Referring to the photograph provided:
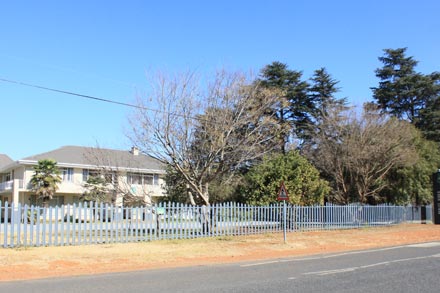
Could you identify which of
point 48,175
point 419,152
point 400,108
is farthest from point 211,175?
point 400,108

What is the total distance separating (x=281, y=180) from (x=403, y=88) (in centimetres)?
2963

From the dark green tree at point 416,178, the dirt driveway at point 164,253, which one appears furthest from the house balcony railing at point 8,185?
the dark green tree at point 416,178

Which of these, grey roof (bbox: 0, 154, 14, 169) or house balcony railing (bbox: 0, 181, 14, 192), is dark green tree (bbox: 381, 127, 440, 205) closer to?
house balcony railing (bbox: 0, 181, 14, 192)

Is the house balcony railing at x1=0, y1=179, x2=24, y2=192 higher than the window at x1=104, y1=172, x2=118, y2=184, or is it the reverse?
the window at x1=104, y1=172, x2=118, y2=184

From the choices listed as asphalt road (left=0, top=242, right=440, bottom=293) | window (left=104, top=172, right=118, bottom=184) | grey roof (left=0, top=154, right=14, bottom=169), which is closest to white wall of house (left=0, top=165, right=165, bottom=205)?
grey roof (left=0, top=154, right=14, bottom=169)

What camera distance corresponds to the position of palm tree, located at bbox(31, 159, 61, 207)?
39625 mm

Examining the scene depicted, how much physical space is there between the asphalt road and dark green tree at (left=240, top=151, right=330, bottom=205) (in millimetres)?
12187

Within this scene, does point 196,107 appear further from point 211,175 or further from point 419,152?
point 419,152

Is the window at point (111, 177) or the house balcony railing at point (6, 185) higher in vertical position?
the window at point (111, 177)

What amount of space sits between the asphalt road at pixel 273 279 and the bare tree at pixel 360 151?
18.6 m

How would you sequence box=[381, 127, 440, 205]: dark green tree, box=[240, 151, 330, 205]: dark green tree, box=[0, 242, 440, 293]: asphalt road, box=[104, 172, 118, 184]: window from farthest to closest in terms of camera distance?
box=[381, 127, 440, 205]: dark green tree, box=[240, 151, 330, 205]: dark green tree, box=[104, 172, 118, 184]: window, box=[0, 242, 440, 293]: asphalt road

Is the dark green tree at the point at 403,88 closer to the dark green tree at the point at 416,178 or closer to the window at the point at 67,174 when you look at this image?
the dark green tree at the point at 416,178

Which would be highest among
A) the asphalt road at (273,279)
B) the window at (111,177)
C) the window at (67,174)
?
the window at (67,174)

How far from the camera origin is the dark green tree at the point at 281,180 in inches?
1010
